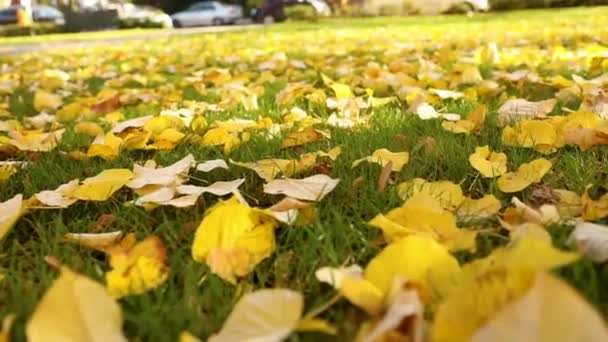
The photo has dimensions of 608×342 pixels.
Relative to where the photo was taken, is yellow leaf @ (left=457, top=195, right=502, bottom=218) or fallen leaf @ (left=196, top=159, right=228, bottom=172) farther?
fallen leaf @ (left=196, top=159, right=228, bottom=172)

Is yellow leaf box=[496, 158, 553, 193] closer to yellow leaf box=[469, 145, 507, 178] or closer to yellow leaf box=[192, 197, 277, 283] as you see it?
yellow leaf box=[469, 145, 507, 178]

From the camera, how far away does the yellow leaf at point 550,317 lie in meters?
0.65

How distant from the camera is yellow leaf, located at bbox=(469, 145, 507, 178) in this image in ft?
5.08

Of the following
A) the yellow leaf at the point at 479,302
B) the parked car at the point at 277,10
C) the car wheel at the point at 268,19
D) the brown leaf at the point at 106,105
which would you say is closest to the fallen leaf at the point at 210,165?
the yellow leaf at the point at 479,302

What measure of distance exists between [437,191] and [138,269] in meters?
0.63

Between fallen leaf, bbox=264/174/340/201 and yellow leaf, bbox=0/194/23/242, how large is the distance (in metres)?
0.47

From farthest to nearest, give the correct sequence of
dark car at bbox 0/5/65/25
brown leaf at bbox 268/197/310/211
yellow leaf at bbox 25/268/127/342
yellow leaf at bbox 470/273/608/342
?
dark car at bbox 0/5/65/25
brown leaf at bbox 268/197/310/211
yellow leaf at bbox 25/268/127/342
yellow leaf at bbox 470/273/608/342

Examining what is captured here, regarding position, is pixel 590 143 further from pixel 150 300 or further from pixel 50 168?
pixel 50 168

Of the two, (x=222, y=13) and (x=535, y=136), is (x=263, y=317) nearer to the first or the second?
(x=535, y=136)

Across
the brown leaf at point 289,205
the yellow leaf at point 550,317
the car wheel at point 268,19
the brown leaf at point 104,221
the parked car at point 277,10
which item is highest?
the parked car at point 277,10

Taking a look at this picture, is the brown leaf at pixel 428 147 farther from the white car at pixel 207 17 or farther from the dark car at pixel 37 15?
the white car at pixel 207 17

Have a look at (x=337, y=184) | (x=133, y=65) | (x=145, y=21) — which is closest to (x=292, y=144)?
(x=337, y=184)

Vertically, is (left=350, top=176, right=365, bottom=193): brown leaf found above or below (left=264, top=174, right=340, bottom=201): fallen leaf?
below

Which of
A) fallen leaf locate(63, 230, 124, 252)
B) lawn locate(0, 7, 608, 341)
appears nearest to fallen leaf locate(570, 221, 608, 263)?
lawn locate(0, 7, 608, 341)
